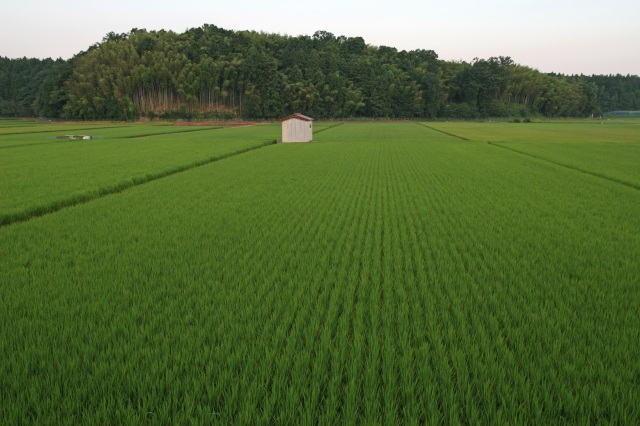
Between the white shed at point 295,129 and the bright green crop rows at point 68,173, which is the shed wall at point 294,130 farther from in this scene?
the bright green crop rows at point 68,173

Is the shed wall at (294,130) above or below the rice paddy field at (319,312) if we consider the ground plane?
above

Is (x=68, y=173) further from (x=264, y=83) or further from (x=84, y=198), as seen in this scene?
(x=264, y=83)

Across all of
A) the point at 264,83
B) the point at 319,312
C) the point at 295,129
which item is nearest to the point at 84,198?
the point at 319,312

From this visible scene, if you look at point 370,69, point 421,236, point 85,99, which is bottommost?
point 421,236

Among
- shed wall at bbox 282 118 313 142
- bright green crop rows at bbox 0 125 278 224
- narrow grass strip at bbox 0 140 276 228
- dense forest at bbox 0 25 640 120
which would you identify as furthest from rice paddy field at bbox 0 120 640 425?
dense forest at bbox 0 25 640 120

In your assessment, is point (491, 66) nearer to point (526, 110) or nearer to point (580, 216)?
point (526, 110)

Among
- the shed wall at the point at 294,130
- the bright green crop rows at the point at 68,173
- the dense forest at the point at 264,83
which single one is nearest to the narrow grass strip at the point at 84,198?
the bright green crop rows at the point at 68,173

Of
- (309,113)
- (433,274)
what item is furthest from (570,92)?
(433,274)
